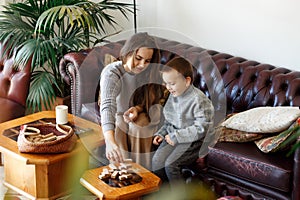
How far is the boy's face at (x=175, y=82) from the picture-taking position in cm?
247

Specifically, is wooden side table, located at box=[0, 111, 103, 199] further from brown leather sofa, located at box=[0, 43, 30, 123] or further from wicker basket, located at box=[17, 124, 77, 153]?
brown leather sofa, located at box=[0, 43, 30, 123]

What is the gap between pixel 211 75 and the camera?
10.8 ft

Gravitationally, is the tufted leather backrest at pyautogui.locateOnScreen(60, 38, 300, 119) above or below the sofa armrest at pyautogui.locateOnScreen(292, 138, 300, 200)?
above

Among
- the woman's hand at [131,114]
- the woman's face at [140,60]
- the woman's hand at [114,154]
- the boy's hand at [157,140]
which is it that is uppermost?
the woman's face at [140,60]

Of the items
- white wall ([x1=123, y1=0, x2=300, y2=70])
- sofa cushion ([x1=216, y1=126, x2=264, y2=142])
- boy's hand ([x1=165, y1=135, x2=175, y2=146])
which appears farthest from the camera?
white wall ([x1=123, y1=0, x2=300, y2=70])

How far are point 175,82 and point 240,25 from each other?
125 cm

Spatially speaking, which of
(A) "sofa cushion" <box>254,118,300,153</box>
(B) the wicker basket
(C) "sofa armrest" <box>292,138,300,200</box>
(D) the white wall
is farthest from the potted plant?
(C) "sofa armrest" <box>292,138,300,200</box>

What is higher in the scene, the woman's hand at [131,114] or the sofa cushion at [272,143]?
the woman's hand at [131,114]

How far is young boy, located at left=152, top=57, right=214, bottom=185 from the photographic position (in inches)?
99.0

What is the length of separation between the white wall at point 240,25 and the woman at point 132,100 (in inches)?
43.8

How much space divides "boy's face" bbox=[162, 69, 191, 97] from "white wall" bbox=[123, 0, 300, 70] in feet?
3.55

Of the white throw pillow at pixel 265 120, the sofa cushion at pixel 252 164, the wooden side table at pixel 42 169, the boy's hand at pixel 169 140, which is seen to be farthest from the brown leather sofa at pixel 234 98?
the wooden side table at pixel 42 169

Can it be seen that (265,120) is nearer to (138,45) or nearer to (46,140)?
(138,45)

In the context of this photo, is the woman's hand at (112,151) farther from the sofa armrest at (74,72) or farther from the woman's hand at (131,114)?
the sofa armrest at (74,72)
